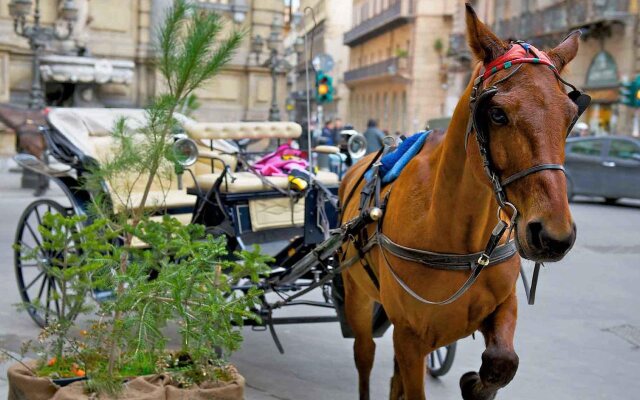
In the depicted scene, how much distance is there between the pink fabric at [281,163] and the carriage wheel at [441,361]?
1671 mm

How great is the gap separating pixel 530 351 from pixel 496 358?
3.93 metres

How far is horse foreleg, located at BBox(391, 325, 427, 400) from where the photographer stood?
156 inches

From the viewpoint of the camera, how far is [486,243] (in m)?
3.81

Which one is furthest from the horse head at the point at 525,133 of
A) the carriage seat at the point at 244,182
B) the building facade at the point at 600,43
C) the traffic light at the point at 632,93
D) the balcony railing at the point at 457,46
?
the balcony railing at the point at 457,46

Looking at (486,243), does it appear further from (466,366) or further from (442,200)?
(466,366)

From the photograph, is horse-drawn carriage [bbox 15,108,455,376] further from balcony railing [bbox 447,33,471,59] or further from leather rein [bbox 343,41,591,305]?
balcony railing [bbox 447,33,471,59]

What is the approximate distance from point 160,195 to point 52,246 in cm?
247

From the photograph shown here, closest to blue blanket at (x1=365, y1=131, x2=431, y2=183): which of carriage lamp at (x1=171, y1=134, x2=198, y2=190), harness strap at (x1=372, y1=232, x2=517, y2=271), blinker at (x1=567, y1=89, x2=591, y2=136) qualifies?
harness strap at (x1=372, y1=232, x2=517, y2=271)

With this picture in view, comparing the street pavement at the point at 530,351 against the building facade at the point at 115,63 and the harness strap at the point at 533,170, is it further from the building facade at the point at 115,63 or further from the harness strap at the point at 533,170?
the building facade at the point at 115,63

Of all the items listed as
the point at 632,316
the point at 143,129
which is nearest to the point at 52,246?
the point at 143,129

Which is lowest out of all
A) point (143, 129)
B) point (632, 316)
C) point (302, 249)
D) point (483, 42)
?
point (632, 316)

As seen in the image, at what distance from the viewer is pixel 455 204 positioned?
3752mm

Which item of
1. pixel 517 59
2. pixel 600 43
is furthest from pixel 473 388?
pixel 600 43

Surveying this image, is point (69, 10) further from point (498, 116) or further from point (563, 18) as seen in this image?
point (563, 18)
